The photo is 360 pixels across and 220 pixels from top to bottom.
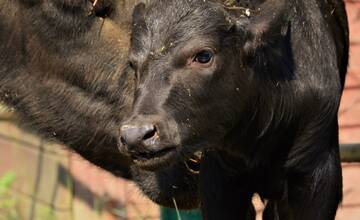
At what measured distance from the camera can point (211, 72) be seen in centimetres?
602

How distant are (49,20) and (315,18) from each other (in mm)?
1663

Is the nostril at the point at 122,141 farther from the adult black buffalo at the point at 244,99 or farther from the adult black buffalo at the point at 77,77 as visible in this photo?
the adult black buffalo at the point at 77,77

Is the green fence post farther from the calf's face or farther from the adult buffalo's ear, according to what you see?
the adult buffalo's ear

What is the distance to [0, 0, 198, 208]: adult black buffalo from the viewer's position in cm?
734

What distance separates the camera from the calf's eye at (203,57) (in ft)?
19.6

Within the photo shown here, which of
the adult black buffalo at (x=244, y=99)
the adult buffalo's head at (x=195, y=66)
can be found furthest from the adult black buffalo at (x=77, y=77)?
the adult buffalo's head at (x=195, y=66)

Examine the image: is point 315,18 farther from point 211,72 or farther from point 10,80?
point 10,80

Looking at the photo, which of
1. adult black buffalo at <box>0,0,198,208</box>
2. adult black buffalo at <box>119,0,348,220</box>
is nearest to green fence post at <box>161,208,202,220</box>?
adult black buffalo at <box>0,0,198,208</box>

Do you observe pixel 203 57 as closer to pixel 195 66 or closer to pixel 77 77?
pixel 195 66

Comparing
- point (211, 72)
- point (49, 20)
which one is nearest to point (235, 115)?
point (211, 72)

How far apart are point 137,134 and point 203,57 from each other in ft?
1.84

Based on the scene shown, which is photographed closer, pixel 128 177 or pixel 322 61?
pixel 322 61

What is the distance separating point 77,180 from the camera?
9.70 metres

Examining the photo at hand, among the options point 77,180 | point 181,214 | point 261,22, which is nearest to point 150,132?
point 261,22
